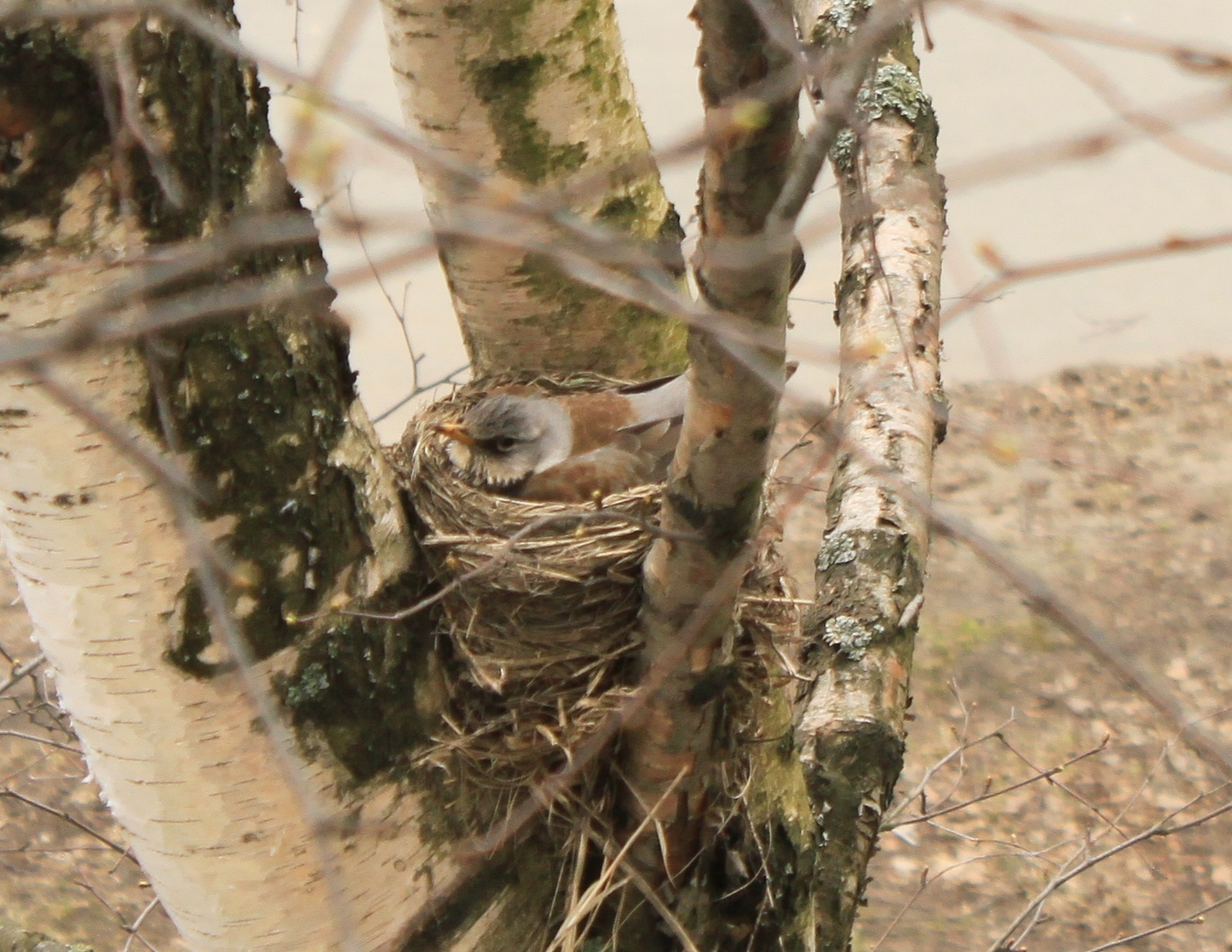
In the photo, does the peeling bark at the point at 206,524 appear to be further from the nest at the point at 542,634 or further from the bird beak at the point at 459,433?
the bird beak at the point at 459,433

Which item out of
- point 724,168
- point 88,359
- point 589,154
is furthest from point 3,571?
point 724,168

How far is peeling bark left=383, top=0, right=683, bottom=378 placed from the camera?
6.37 feet

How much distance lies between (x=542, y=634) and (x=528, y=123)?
0.81 meters

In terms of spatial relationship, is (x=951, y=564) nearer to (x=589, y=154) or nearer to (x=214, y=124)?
(x=589, y=154)

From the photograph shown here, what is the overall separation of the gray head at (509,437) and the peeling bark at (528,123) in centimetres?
17

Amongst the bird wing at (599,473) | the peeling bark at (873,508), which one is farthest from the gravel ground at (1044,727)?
the bird wing at (599,473)

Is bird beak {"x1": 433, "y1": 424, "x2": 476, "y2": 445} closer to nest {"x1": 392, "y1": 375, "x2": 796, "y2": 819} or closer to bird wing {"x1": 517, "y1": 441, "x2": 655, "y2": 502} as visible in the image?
bird wing {"x1": 517, "y1": 441, "x2": 655, "y2": 502}

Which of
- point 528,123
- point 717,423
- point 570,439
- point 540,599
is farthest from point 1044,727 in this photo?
point 717,423

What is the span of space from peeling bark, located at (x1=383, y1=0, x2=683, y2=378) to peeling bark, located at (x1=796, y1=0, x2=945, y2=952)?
0.36 m

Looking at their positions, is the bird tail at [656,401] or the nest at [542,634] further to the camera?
the bird tail at [656,401]

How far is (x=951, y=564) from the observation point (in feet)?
18.4

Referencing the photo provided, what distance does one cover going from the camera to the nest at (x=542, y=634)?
5.50ft

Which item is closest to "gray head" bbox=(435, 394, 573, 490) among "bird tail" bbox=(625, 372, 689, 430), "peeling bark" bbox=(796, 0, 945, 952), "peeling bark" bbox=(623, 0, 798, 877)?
"bird tail" bbox=(625, 372, 689, 430)

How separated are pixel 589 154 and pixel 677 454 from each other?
2.92 feet
